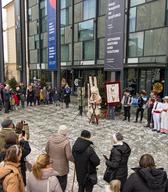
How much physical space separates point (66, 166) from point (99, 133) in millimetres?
6484

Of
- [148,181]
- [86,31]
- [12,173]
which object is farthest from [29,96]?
[148,181]

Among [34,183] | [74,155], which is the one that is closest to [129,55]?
[74,155]

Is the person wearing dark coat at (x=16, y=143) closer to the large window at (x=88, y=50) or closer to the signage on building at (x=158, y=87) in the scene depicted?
the signage on building at (x=158, y=87)

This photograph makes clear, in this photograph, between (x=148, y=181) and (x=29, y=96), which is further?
(x=29, y=96)

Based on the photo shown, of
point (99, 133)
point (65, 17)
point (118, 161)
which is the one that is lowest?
point (99, 133)

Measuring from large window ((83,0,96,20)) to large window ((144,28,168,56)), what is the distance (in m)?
7.33

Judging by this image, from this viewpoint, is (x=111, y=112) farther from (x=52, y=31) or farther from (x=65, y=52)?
(x=65, y=52)

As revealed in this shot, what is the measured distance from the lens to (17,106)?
19812mm

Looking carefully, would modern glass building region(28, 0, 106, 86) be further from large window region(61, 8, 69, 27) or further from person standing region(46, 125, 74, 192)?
person standing region(46, 125, 74, 192)

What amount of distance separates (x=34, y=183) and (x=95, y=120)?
1081 cm

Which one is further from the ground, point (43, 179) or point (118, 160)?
point (43, 179)

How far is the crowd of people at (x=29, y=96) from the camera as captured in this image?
17.7 m

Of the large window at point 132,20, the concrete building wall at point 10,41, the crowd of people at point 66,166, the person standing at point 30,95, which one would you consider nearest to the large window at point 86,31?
the large window at point 132,20

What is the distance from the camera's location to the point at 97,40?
24.2 m
